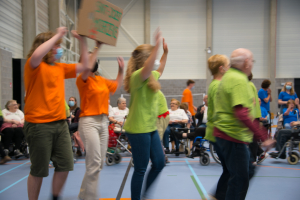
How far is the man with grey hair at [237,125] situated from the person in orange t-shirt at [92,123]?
1.09m

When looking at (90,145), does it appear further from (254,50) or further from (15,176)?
(254,50)

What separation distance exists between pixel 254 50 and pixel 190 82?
28.7 ft

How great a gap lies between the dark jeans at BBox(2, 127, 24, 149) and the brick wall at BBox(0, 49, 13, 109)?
181 cm

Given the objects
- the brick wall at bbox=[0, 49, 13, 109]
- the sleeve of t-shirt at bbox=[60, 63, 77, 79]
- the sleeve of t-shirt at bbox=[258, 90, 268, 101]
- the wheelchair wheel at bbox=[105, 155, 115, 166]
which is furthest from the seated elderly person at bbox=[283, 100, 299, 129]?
the brick wall at bbox=[0, 49, 13, 109]

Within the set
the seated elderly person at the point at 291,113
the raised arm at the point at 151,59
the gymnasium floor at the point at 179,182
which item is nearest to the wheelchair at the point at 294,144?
the gymnasium floor at the point at 179,182

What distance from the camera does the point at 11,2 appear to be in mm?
8516

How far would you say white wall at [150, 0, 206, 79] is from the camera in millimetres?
14992

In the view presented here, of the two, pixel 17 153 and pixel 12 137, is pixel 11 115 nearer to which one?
pixel 12 137

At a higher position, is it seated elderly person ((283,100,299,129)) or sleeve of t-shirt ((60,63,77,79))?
sleeve of t-shirt ((60,63,77,79))

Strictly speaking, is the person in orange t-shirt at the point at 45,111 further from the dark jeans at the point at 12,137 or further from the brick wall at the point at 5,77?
the brick wall at the point at 5,77

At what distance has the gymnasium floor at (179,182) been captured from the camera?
3219 millimetres

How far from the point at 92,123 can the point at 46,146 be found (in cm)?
61

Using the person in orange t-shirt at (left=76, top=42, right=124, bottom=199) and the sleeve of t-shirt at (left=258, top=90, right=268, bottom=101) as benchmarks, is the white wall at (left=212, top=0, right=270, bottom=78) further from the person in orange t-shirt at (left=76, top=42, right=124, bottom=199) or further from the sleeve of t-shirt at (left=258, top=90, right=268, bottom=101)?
the person in orange t-shirt at (left=76, top=42, right=124, bottom=199)

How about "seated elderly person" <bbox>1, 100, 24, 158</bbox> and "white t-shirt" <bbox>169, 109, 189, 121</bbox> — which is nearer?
"seated elderly person" <bbox>1, 100, 24, 158</bbox>
